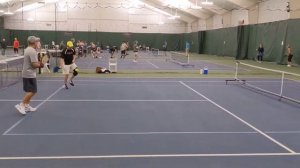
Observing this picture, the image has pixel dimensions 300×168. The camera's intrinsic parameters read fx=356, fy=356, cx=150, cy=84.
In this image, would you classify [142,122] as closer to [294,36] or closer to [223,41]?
[294,36]

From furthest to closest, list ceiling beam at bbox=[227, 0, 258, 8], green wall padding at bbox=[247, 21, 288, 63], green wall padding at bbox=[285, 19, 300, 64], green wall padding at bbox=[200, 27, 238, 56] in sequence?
green wall padding at bbox=[200, 27, 238, 56]
ceiling beam at bbox=[227, 0, 258, 8]
green wall padding at bbox=[247, 21, 288, 63]
green wall padding at bbox=[285, 19, 300, 64]

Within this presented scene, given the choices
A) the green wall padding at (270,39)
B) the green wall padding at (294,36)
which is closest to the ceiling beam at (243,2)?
the green wall padding at (270,39)

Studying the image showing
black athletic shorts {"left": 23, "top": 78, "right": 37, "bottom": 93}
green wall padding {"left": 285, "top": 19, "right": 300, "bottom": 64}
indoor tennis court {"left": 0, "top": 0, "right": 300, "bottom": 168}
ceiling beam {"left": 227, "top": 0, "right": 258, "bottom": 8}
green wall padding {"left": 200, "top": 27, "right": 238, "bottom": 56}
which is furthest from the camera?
green wall padding {"left": 200, "top": 27, "right": 238, "bottom": 56}

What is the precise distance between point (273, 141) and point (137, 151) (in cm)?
274

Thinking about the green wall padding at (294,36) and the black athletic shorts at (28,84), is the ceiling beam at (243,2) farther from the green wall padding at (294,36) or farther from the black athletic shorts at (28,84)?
the black athletic shorts at (28,84)

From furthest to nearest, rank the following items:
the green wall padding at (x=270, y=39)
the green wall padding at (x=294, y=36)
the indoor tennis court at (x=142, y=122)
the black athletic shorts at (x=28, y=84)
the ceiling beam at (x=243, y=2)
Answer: the ceiling beam at (x=243, y=2), the green wall padding at (x=270, y=39), the green wall padding at (x=294, y=36), the black athletic shorts at (x=28, y=84), the indoor tennis court at (x=142, y=122)

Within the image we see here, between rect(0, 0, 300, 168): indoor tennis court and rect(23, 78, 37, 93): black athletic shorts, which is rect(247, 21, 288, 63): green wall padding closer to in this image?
rect(0, 0, 300, 168): indoor tennis court

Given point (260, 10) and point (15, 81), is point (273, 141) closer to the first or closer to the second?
point (15, 81)

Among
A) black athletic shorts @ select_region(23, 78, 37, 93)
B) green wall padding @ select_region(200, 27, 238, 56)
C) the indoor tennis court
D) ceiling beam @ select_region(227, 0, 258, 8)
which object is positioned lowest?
the indoor tennis court

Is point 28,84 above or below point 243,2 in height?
below

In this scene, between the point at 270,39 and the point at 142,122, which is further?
the point at 270,39

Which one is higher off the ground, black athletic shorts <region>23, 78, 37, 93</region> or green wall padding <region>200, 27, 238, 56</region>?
green wall padding <region>200, 27, 238, 56</region>

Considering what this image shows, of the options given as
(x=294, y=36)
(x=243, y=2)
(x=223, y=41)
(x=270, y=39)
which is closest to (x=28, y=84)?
(x=294, y=36)

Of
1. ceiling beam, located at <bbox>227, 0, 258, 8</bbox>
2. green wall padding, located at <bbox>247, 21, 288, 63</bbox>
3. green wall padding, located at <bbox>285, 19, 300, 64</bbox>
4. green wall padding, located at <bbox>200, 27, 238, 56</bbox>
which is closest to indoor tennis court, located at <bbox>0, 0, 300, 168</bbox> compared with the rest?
green wall padding, located at <bbox>285, 19, 300, 64</bbox>
